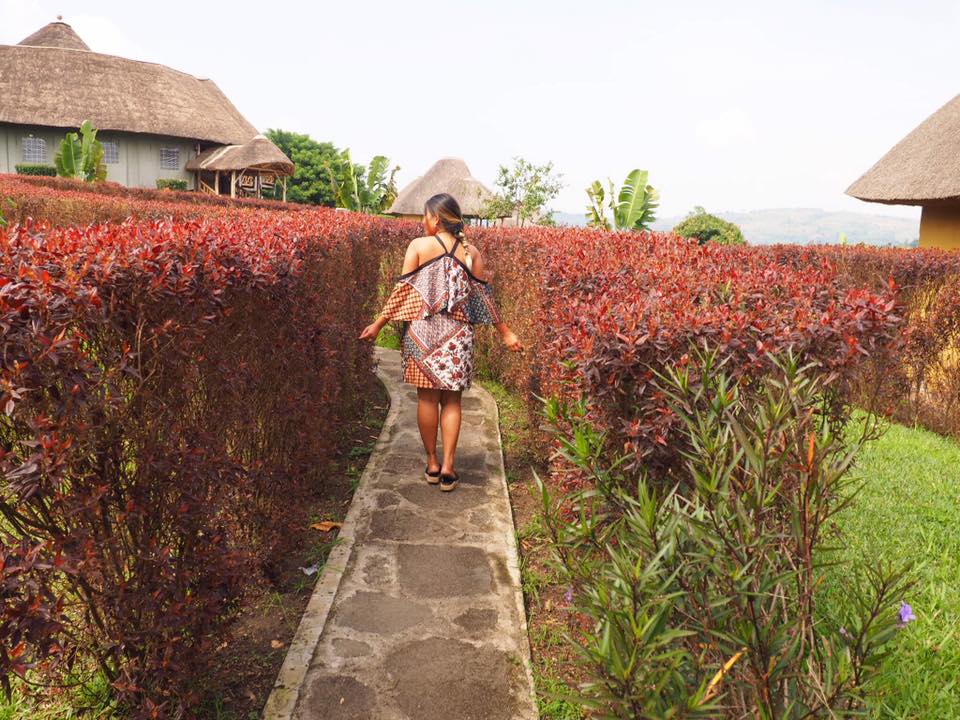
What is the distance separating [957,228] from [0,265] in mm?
18327

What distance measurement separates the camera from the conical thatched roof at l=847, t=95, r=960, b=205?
51.7 ft

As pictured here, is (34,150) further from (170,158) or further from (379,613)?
(379,613)

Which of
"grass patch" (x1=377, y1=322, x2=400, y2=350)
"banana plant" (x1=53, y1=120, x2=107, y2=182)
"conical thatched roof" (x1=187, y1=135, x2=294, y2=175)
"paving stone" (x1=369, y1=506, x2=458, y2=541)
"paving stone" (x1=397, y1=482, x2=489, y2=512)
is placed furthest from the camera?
"conical thatched roof" (x1=187, y1=135, x2=294, y2=175)

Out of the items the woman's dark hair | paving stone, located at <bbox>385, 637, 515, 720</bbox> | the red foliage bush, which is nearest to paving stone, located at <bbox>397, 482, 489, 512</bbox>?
paving stone, located at <bbox>385, 637, 515, 720</bbox>

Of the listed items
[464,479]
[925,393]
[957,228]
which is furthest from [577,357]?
[957,228]

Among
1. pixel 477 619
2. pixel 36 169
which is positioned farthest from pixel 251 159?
pixel 477 619

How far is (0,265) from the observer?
206 cm

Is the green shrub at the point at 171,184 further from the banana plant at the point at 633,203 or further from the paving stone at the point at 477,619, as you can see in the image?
the paving stone at the point at 477,619

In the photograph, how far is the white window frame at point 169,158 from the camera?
37875 mm

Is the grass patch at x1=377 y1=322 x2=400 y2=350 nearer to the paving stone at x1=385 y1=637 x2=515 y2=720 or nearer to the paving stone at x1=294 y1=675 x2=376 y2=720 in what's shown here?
the paving stone at x1=385 y1=637 x2=515 y2=720

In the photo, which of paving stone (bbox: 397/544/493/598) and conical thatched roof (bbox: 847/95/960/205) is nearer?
paving stone (bbox: 397/544/493/598)

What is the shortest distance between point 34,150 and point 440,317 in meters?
37.9

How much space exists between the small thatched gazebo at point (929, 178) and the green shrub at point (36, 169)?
32.6m

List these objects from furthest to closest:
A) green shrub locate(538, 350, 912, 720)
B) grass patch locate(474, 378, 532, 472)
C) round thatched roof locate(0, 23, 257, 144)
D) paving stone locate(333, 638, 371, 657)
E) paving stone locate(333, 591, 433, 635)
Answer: round thatched roof locate(0, 23, 257, 144)
grass patch locate(474, 378, 532, 472)
paving stone locate(333, 591, 433, 635)
paving stone locate(333, 638, 371, 657)
green shrub locate(538, 350, 912, 720)
